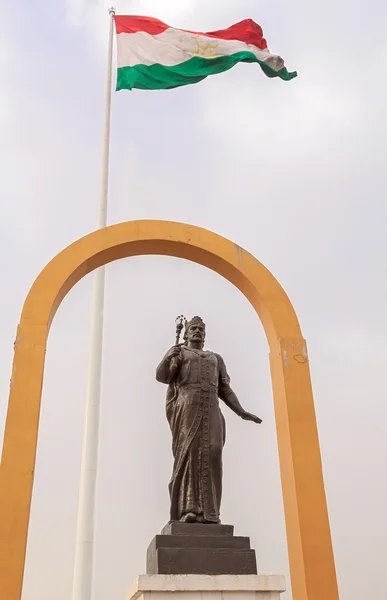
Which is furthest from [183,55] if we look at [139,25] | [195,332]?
[195,332]

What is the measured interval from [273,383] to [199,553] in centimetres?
188

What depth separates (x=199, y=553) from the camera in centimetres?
457

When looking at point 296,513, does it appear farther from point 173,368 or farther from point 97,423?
point 97,423

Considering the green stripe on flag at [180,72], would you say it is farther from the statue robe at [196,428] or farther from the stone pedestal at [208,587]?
the stone pedestal at [208,587]

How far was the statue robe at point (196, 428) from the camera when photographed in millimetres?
5230

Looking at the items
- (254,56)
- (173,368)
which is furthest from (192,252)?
(254,56)

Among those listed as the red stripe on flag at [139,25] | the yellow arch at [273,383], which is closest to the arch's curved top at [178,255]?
the yellow arch at [273,383]

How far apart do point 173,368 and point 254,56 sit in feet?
18.2

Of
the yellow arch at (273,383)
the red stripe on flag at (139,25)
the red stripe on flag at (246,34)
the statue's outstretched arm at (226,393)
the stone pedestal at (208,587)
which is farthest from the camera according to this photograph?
the red stripe on flag at (139,25)

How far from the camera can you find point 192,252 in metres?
6.09

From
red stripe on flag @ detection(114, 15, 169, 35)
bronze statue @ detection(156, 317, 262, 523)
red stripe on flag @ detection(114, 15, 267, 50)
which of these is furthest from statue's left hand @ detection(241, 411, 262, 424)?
red stripe on flag @ detection(114, 15, 169, 35)

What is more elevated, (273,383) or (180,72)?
(180,72)

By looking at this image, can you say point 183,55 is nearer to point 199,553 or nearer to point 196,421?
point 196,421

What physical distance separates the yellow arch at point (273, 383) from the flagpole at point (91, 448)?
3182 millimetres
